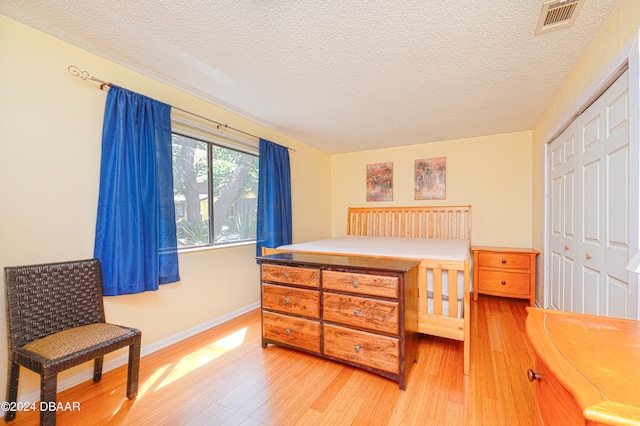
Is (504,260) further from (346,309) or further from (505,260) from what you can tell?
(346,309)

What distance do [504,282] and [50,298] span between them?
4.69 metres

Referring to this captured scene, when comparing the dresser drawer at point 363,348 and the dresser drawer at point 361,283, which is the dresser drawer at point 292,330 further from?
the dresser drawer at point 361,283

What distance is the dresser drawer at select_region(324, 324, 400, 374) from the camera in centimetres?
187

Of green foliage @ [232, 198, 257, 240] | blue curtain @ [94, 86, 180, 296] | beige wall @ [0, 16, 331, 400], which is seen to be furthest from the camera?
green foliage @ [232, 198, 257, 240]

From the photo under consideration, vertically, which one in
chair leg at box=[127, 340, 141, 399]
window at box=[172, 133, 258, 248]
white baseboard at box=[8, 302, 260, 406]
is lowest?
white baseboard at box=[8, 302, 260, 406]

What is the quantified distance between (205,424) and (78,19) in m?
2.65

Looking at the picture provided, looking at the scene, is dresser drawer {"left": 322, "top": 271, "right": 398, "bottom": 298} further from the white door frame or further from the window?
the window

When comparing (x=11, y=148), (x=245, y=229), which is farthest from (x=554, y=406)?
(x=245, y=229)

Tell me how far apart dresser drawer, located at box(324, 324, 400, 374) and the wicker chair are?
4.47 ft

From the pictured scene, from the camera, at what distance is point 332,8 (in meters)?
1.55

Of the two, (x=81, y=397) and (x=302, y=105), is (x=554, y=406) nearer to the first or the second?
(x=81, y=397)

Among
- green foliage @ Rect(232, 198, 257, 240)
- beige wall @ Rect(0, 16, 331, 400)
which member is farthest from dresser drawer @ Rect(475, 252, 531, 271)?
beige wall @ Rect(0, 16, 331, 400)

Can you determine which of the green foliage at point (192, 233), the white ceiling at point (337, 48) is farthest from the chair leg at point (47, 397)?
the white ceiling at point (337, 48)

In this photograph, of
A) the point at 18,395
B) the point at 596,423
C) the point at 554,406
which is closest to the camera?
the point at 596,423
